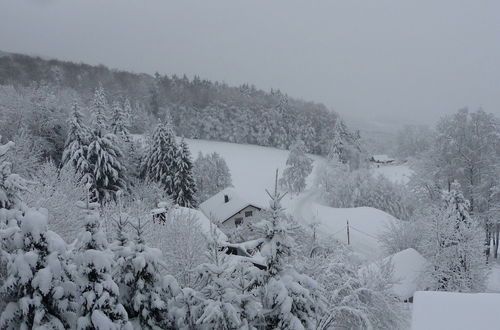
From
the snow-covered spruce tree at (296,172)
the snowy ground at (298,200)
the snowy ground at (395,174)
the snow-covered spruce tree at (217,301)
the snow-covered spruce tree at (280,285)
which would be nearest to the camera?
the snow-covered spruce tree at (217,301)

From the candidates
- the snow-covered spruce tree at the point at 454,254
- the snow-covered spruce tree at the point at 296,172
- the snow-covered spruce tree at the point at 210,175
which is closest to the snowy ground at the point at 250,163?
the snow-covered spruce tree at the point at 296,172

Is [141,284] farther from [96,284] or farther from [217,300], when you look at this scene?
[217,300]

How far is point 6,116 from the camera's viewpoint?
120 ft

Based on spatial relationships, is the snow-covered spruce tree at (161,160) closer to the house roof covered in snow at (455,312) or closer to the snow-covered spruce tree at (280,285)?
the snow-covered spruce tree at (280,285)

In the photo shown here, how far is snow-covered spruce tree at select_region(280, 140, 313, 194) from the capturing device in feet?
215

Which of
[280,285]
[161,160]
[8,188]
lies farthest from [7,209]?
[161,160]

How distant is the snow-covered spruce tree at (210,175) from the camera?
183ft

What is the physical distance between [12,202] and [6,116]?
33.0 metres

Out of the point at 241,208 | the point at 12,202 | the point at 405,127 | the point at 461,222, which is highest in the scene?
the point at 405,127

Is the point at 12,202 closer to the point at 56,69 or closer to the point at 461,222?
the point at 461,222

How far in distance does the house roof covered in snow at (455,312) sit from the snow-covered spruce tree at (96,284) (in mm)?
6450

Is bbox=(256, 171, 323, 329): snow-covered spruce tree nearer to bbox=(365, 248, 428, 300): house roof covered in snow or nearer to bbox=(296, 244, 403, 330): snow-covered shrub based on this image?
bbox=(296, 244, 403, 330): snow-covered shrub

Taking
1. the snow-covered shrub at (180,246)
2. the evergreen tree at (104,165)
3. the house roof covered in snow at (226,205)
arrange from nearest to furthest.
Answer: the snow-covered shrub at (180,246), the evergreen tree at (104,165), the house roof covered in snow at (226,205)

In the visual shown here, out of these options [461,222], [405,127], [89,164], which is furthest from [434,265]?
[405,127]
